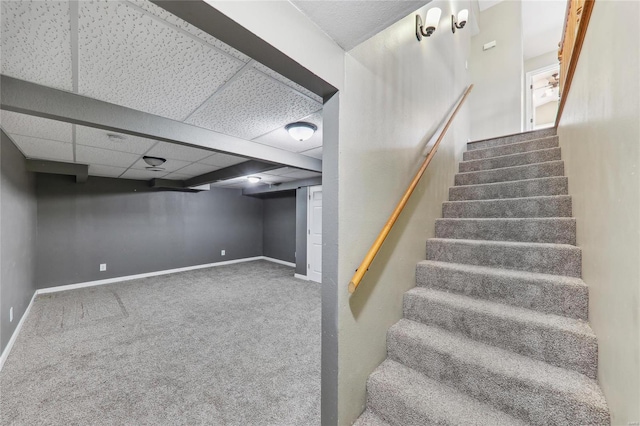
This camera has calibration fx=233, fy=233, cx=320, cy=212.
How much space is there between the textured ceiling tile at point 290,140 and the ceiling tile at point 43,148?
2.29 m

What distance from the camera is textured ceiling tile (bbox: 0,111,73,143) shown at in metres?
1.91

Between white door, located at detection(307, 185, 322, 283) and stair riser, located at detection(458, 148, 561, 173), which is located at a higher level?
stair riser, located at detection(458, 148, 561, 173)

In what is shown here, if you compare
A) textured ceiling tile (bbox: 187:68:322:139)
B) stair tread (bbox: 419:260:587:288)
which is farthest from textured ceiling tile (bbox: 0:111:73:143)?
stair tread (bbox: 419:260:587:288)

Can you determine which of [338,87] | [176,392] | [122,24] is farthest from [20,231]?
[338,87]

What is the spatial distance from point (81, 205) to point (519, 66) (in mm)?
8552

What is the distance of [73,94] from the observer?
1.51 meters

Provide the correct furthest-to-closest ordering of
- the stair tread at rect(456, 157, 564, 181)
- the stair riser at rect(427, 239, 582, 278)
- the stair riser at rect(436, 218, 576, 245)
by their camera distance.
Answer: the stair tread at rect(456, 157, 564, 181)
the stair riser at rect(436, 218, 576, 245)
the stair riser at rect(427, 239, 582, 278)

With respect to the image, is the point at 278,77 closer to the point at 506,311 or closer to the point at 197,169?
the point at 506,311

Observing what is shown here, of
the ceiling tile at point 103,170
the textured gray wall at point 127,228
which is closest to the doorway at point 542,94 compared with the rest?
the textured gray wall at point 127,228

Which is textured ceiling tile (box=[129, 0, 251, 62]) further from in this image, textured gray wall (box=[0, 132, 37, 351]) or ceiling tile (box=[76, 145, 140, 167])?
ceiling tile (box=[76, 145, 140, 167])

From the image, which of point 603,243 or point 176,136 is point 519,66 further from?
point 176,136

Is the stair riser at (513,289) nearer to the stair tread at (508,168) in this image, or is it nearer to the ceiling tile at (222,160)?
the stair tread at (508,168)

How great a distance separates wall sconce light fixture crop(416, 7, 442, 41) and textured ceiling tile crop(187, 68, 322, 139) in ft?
3.65

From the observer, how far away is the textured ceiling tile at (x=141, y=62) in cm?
98
